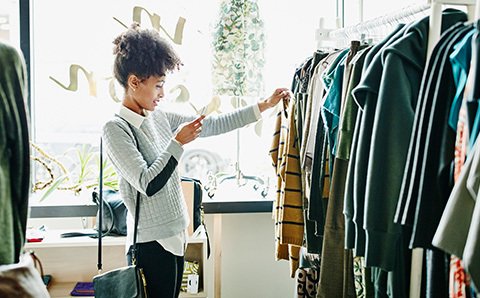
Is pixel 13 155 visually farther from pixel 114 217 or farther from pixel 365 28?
pixel 114 217

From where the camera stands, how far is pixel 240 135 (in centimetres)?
285

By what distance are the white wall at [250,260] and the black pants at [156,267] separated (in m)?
0.82

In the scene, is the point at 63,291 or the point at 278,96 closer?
the point at 278,96

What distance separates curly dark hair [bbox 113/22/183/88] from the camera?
1.76m

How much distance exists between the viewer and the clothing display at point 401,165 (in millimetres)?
956

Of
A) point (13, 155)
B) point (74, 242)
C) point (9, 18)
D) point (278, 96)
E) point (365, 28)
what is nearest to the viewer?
point (13, 155)

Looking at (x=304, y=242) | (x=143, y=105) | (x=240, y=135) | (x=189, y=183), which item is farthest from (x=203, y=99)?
(x=304, y=242)

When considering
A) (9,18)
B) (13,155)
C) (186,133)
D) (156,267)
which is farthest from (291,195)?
(9,18)

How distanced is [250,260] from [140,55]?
137 centimetres

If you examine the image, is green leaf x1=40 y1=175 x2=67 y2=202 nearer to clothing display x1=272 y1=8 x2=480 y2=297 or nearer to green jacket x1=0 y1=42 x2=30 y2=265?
clothing display x1=272 y1=8 x2=480 y2=297

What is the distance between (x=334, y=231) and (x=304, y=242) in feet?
1.16

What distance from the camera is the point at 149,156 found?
182 centimetres

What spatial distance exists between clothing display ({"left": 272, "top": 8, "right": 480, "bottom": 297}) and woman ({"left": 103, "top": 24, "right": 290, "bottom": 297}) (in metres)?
0.51

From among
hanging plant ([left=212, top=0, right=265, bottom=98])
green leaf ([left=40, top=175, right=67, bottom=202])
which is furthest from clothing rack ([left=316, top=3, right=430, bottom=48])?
green leaf ([left=40, top=175, right=67, bottom=202])
